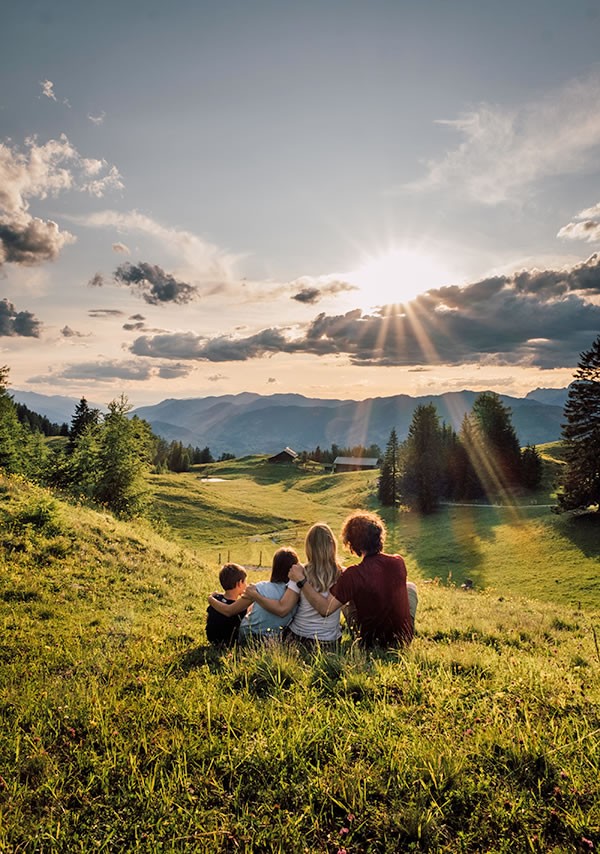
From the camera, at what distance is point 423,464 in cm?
7294

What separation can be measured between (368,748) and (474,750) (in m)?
0.89

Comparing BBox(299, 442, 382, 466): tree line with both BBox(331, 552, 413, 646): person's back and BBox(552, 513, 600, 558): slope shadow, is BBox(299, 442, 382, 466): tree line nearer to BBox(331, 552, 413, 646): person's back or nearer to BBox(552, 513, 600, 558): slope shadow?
BBox(552, 513, 600, 558): slope shadow

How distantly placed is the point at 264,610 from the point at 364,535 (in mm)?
2186

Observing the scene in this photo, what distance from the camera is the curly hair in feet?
24.3

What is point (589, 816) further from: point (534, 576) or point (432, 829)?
point (534, 576)

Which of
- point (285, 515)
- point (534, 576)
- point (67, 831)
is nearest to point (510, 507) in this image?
point (534, 576)

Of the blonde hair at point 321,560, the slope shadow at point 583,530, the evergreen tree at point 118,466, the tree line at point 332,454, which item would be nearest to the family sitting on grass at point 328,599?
the blonde hair at point 321,560

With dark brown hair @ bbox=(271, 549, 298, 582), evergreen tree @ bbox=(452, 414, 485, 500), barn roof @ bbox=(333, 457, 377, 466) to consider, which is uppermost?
dark brown hair @ bbox=(271, 549, 298, 582)

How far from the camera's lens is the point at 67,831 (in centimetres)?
338

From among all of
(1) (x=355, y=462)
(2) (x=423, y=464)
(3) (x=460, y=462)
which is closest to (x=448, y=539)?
(2) (x=423, y=464)

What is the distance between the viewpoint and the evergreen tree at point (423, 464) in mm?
70000

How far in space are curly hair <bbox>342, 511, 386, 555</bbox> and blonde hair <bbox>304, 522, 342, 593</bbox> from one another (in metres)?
0.36

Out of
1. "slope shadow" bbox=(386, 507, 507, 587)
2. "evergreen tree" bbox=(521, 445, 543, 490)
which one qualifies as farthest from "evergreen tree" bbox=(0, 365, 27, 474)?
"evergreen tree" bbox=(521, 445, 543, 490)

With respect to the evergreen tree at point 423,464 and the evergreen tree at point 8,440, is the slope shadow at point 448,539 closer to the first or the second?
the evergreen tree at point 423,464
